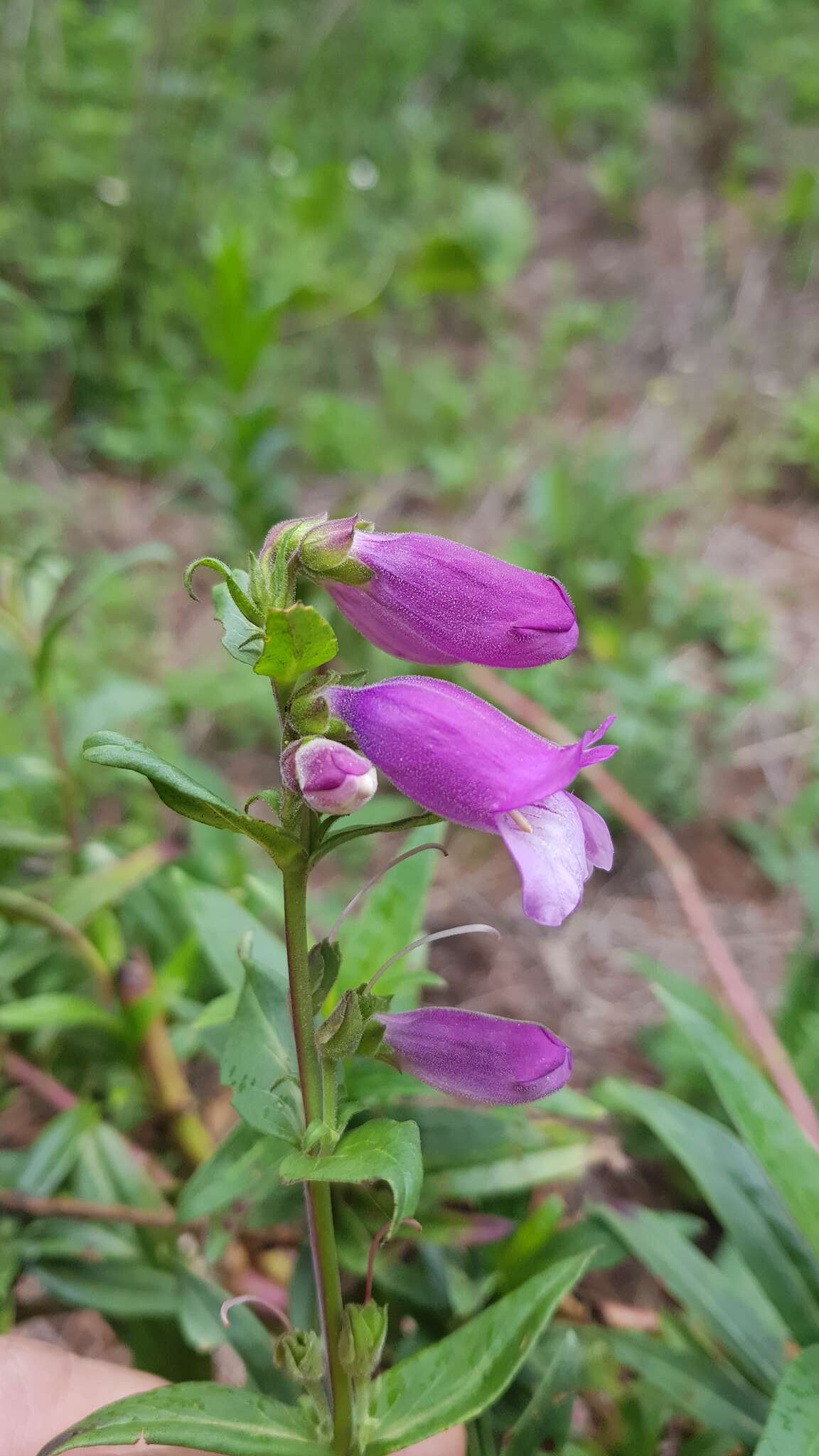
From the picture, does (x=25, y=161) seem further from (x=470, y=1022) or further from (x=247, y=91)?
(x=470, y=1022)

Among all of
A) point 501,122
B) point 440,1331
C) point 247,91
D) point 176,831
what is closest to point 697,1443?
point 440,1331

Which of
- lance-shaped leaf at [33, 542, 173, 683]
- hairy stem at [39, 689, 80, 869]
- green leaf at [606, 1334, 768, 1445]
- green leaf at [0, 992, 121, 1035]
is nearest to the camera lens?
green leaf at [606, 1334, 768, 1445]

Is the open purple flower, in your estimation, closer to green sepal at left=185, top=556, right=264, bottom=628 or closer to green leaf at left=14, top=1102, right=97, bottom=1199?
green sepal at left=185, top=556, right=264, bottom=628

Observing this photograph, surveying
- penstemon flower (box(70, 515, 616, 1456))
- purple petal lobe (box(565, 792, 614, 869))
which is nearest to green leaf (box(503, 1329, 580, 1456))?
penstemon flower (box(70, 515, 616, 1456))

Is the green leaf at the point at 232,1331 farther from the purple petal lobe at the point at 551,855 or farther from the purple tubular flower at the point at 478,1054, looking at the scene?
the purple petal lobe at the point at 551,855

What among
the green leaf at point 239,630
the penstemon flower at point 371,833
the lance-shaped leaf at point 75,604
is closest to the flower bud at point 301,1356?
the penstemon flower at point 371,833
